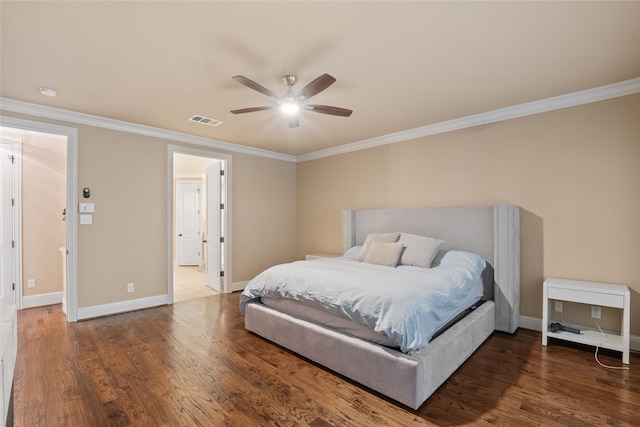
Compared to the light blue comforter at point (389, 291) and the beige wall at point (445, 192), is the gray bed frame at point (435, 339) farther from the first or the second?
the beige wall at point (445, 192)

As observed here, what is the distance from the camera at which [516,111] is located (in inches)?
138

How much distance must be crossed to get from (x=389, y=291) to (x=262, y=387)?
1.22 meters

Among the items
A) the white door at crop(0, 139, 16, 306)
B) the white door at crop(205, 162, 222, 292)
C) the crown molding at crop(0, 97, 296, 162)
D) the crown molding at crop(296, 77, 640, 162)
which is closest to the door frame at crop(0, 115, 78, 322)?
the crown molding at crop(0, 97, 296, 162)

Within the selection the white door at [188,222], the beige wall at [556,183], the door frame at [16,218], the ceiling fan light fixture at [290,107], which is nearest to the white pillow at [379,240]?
the beige wall at [556,183]

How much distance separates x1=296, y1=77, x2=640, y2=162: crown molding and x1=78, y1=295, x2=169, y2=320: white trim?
385cm

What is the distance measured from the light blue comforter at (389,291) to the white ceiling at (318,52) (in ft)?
5.93

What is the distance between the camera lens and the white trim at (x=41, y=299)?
4.36 m

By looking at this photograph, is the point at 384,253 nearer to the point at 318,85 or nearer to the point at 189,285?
the point at 318,85

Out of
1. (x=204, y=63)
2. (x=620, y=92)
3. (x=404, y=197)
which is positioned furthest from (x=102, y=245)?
(x=620, y=92)

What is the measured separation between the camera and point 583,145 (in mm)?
3158

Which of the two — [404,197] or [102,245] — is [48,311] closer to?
[102,245]

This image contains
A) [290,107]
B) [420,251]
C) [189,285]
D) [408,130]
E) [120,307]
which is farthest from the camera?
[189,285]

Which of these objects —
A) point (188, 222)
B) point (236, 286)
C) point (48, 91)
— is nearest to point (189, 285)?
point (236, 286)

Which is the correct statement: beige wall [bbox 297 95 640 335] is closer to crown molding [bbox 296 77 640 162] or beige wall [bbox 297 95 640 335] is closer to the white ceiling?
crown molding [bbox 296 77 640 162]
